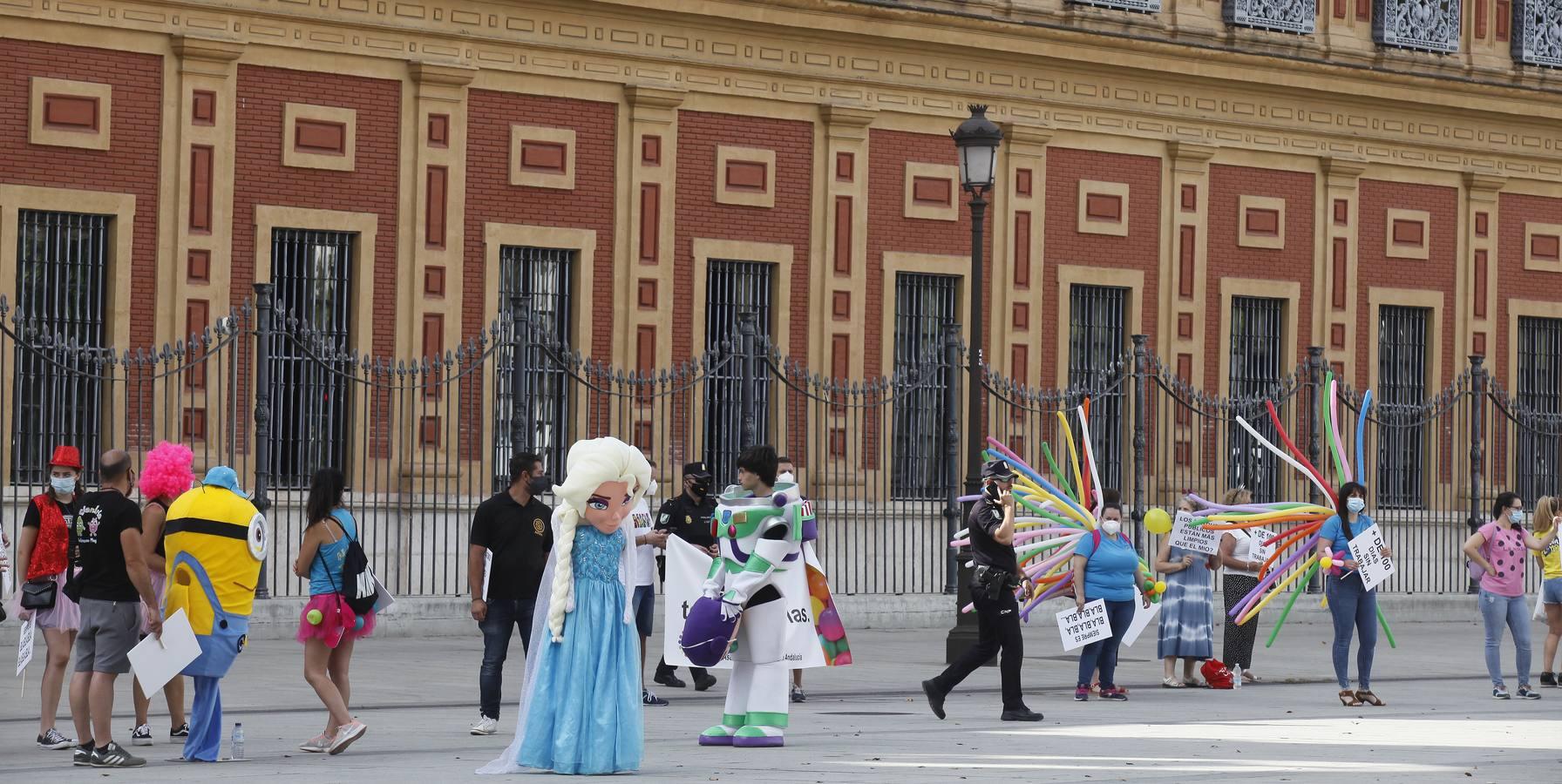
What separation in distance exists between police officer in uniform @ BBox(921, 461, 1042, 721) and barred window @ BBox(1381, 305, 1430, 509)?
51.2ft

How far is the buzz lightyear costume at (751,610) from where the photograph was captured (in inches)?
517

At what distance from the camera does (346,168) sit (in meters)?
24.5

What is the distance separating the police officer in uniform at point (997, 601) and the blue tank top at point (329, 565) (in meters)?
3.91

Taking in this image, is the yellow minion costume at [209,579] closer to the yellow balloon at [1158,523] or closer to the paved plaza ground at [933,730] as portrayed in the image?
the paved plaza ground at [933,730]

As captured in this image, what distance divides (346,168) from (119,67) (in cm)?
234

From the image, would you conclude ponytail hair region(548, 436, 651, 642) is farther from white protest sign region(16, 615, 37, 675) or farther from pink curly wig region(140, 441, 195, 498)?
white protest sign region(16, 615, 37, 675)

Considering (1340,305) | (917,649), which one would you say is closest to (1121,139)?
(1340,305)

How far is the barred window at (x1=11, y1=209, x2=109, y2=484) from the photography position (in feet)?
73.5

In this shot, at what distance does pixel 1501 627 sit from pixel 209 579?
381 inches

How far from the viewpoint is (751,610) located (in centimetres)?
1331

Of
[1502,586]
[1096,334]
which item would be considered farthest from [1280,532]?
[1096,334]

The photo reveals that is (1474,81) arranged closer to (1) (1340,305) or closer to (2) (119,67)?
(1) (1340,305)

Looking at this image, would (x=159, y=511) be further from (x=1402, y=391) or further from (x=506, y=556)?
(x=1402, y=391)

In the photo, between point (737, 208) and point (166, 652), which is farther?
point (737, 208)
